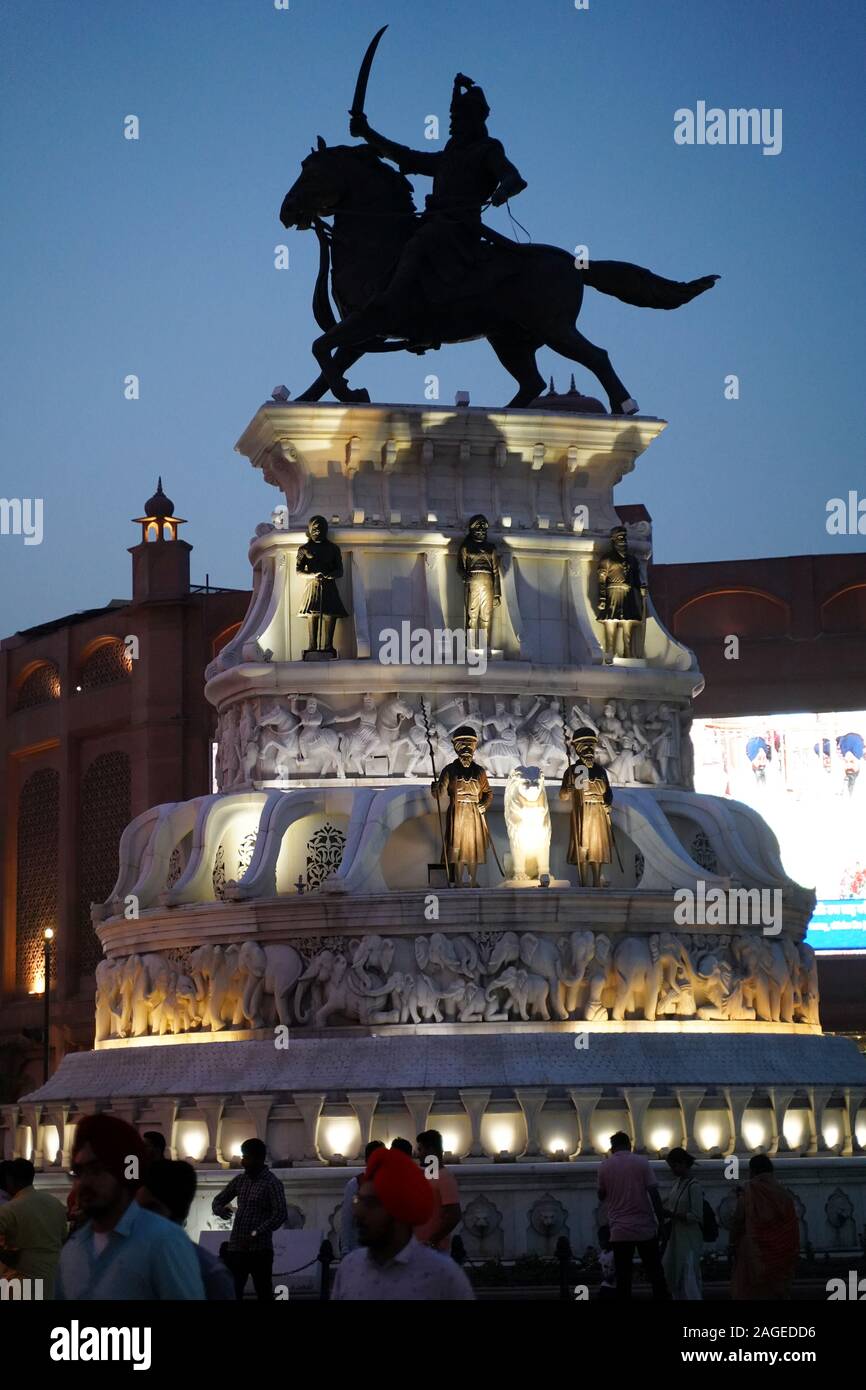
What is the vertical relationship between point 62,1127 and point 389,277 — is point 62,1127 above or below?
below

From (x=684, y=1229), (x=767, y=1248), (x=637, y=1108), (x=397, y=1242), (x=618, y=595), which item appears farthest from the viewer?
(x=618, y=595)

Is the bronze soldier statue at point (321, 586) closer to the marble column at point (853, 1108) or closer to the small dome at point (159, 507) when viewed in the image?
the marble column at point (853, 1108)

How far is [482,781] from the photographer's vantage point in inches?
1122

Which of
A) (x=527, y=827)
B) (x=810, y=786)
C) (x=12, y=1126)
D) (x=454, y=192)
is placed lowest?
(x=12, y=1126)

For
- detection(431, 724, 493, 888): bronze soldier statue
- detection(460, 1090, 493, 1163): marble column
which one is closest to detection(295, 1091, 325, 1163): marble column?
detection(460, 1090, 493, 1163): marble column

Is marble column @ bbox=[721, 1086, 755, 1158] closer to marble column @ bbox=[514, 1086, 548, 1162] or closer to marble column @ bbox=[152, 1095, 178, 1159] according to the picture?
marble column @ bbox=[514, 1086, 548, 1162]

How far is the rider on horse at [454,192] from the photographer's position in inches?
1271

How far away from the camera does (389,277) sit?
32.9 m

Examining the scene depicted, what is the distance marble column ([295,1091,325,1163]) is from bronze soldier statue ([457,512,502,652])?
736 cm

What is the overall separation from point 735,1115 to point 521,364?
1238 centimetres

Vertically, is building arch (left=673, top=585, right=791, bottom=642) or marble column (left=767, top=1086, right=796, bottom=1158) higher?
building arch (left=673, top=585, right=791, bottom=642)

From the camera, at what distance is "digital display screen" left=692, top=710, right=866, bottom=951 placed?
55.1m

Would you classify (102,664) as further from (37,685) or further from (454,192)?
(454,192)

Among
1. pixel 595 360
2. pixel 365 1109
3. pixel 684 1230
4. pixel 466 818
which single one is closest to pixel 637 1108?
pixel 365 1109
